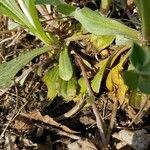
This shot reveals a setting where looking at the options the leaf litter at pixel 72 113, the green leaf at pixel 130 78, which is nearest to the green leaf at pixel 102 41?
the leaf litter at pixel 72 113

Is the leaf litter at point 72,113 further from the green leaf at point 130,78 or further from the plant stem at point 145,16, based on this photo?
the green leaf at point 130,78

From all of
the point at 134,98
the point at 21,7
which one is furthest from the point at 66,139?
the point at 21,7

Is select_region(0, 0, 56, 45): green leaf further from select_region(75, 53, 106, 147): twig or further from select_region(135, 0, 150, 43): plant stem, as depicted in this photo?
select_region(135, 0, 150, 43): plant stem

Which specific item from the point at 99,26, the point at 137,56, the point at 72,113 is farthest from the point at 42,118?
the point at 137,56

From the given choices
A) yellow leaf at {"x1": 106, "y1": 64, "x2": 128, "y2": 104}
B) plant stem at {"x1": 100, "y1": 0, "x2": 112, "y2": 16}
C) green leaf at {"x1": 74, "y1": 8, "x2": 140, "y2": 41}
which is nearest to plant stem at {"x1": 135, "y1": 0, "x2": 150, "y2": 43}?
green leaf at {"x1": 74, "y1": 8, "x2": 140, "y2": 41}

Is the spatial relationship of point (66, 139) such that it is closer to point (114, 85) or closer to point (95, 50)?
point (114, 85)
